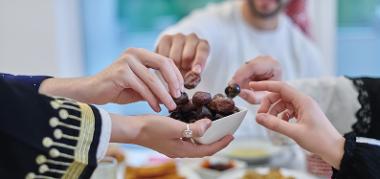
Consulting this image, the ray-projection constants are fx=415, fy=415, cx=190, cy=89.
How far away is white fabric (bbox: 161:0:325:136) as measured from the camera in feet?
5.65

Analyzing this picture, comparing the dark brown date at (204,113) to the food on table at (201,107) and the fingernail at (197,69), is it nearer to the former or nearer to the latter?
the food on table at (201,107)

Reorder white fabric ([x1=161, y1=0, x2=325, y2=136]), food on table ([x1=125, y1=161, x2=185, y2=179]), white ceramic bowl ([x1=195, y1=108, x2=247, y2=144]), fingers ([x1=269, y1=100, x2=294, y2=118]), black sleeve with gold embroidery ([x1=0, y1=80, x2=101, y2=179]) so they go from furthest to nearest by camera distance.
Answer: white fabric ([x1=161, y1=0, x2=325, y2=136]) < food on table ([x1=125, y1=161, x2=185, y2=179]) < fingers ([x1=269, y1=100, x2=294, y2=118]) < white ceramic bowl ([x1=195, y1=108, x2=247, y2=144]) < black sleeve with gold embroidery ([x1=0, y1=80, x2=101, y2=179])

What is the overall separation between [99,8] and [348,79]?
1.86 m

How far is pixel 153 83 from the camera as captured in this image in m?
0.68

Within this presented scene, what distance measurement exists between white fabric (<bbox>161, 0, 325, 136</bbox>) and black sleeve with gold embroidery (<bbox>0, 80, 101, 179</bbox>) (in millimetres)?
1115

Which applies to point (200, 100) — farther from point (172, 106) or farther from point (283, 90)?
point (283, 90)

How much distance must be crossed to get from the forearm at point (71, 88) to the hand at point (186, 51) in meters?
0.21

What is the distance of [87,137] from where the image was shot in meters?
0.53

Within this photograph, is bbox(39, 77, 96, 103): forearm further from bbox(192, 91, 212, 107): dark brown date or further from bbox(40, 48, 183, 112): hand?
bbox(192, 91, 212, 107): dark brown date

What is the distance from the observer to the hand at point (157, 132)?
1.93ft

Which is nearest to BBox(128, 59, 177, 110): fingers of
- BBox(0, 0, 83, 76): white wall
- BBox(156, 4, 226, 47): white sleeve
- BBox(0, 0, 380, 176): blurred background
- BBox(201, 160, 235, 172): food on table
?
BBox(201, 160, 235, 172): food on table

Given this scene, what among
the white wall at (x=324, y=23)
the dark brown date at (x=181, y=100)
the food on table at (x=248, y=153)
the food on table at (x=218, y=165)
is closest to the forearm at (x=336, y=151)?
the dark brown date at (x=181, y=100)

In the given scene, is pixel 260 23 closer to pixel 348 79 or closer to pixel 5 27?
pixel 348 79

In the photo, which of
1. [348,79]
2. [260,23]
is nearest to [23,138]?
[348,79]
